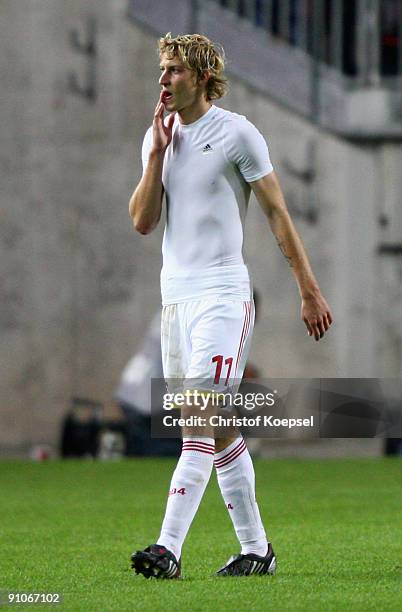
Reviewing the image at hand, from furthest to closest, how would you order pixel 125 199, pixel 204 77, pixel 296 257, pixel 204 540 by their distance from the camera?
pixel 125 199 < pixel 204 540 < pixel 204 77 < pixel 296 257

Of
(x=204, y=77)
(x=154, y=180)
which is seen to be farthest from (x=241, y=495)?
(x=204, y=77)

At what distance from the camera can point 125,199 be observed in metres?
20.5

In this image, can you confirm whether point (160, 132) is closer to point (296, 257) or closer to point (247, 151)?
point (247, 151)

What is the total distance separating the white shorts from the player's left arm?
9.8 inches

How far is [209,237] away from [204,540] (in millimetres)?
2247

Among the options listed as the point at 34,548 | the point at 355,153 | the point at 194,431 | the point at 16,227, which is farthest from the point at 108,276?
the point at 194,431

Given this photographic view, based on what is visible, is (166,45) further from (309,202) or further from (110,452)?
(309,202)

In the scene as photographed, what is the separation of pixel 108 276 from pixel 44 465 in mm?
5587

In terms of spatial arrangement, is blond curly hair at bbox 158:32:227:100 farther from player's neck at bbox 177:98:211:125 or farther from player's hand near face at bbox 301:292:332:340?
player's hand near face at bbox 301:292:332:340

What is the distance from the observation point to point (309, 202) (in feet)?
69.9

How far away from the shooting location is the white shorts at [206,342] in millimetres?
5480

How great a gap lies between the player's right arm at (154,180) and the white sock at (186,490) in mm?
854

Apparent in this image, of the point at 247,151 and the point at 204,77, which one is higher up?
the point at 204,77

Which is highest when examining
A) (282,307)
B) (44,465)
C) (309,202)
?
(309,202)
